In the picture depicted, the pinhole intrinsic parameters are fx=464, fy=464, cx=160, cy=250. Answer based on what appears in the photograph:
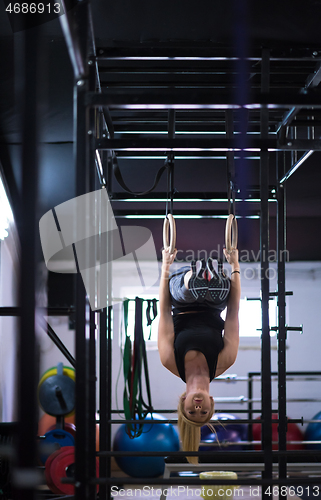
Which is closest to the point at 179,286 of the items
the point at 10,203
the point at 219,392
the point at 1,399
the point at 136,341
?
the point at 136,341

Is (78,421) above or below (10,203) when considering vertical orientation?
below

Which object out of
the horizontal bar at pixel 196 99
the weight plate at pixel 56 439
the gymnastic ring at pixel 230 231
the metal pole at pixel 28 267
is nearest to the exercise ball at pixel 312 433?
the weight plate at pixel 56 439

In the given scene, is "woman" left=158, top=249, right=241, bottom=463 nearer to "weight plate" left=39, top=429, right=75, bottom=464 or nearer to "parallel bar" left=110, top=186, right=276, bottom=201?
"parallel bar" left=110, top=186, right=276, bottom=201

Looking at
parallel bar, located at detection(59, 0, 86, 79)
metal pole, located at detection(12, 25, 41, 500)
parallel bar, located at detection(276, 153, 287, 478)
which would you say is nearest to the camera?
metal pole, located at detection(12, 25, 41, 500)

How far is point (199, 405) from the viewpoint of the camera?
8.70 ft

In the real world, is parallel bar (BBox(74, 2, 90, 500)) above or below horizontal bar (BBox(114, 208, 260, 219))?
below

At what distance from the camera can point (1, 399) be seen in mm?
5441

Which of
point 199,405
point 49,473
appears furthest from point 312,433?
point 199,405

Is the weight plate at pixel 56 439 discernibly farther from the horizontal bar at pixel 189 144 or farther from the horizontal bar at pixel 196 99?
the horizontal bar at pixel 196 99

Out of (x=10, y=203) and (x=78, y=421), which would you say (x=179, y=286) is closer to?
(x=78, y=421)

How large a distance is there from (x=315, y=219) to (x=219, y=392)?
3.17m

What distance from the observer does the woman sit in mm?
2676

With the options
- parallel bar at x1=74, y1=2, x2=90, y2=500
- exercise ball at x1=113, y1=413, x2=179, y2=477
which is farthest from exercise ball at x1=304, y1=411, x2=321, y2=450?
parallel bar at x1=74, y1=2, x2=90, y2=500

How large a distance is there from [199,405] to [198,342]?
35 centimetres
